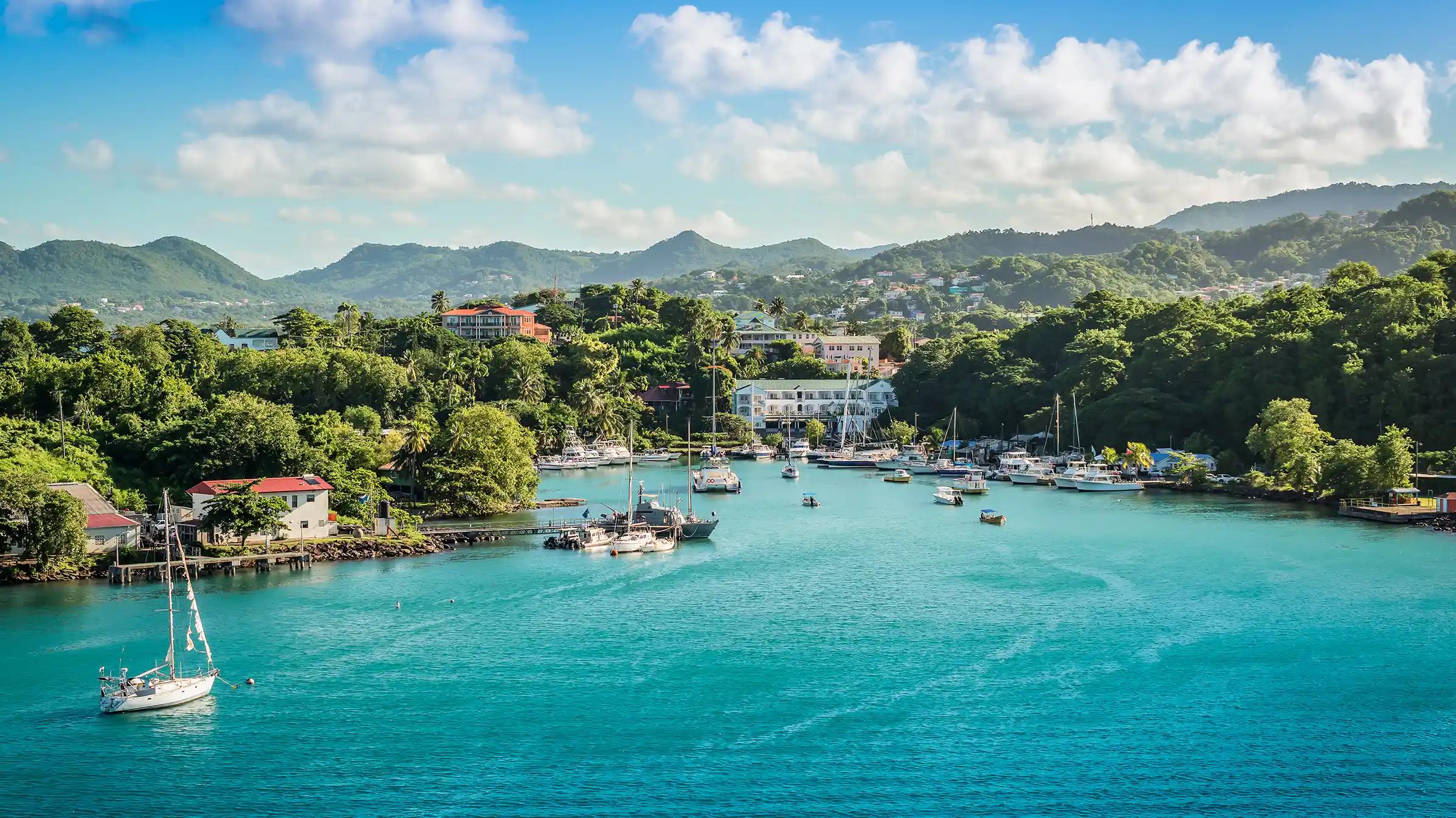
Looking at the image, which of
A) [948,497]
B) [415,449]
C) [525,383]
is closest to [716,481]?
[948,497]

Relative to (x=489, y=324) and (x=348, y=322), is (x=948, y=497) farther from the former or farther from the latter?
(x=489, y=324)

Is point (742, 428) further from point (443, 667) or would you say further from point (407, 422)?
point (443, 667)

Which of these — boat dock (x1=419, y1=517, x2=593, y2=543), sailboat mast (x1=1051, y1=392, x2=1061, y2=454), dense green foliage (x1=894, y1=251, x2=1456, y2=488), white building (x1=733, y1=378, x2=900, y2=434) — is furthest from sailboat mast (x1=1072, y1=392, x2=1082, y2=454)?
boat dock (x1=419, y1=517, x2=593, y2=543)

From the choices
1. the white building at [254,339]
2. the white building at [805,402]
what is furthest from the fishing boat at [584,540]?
the white building at [254,339]

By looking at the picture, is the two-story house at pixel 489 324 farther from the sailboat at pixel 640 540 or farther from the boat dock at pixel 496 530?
the sailboat at pixel 640 540

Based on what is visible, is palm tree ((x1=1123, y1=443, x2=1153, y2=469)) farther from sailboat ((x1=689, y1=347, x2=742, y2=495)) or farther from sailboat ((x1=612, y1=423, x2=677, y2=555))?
sailboat ((x1=612, y1=423, x2=677, y2=555))

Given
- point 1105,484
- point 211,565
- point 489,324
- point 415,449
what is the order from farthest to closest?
point 489,324 < point 1105,484 < point 415,449 < point 211,565

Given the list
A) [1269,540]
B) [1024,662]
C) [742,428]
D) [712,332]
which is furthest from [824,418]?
[1024,662]
